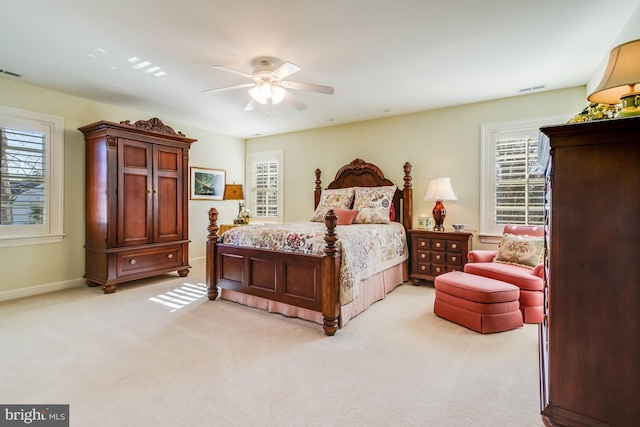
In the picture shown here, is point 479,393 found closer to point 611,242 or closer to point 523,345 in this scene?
point 523,345

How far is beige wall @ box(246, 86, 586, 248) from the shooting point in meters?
4.04

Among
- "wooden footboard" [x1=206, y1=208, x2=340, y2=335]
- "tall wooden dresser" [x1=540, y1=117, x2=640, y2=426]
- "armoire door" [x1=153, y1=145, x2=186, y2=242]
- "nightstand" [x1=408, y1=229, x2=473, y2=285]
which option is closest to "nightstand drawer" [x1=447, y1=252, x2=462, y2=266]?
"nightstand" [x1=408, y1=229, x2=473, y2=285]

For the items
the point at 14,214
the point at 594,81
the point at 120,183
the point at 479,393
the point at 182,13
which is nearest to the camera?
the point at 479,393

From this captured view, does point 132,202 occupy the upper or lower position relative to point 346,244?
upper

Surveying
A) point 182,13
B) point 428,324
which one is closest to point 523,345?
point 428,324

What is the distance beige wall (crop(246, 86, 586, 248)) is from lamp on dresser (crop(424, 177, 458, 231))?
11.0 inches

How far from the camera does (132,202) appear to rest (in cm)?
413

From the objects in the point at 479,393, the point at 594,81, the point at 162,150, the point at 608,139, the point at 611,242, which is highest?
the point at 594,81

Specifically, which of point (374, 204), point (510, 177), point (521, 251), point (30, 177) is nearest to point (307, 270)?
point (374, 204)

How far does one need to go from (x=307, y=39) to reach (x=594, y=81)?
3126mm

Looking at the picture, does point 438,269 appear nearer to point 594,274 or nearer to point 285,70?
point 594,274

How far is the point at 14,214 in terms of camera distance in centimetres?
368

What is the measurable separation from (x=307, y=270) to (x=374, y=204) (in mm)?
1943

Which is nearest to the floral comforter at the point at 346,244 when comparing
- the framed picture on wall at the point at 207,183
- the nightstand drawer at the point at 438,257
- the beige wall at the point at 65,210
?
the nightstand drawer at the point at 438,257
